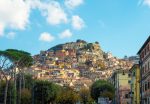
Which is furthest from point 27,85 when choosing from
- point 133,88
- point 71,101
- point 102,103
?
point 102,103

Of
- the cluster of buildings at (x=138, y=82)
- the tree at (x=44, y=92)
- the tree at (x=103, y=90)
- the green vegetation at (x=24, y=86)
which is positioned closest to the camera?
the cluster of buildings at (x=138, y=82)

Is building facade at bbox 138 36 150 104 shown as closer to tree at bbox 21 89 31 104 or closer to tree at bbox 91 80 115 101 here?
tree at bbox 21 89 31 104

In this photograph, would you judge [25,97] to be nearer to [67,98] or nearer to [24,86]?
[24,86]

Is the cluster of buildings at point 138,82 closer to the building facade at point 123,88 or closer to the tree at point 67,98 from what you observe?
the building facade at point 123,88

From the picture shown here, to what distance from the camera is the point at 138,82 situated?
84.2 meters

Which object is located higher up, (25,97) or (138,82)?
(138,82)

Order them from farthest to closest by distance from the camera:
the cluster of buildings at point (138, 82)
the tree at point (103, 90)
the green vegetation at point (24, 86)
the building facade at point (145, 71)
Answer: the tree at point (103, 90), the green vegetation at point (24, 86), the cluster of buildings at point (138, 82), the building facade at point (145, 71)

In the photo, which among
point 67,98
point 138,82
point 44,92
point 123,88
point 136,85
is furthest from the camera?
point 67,98

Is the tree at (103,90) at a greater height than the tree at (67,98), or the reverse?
the tree at (103,90)

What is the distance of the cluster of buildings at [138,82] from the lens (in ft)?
→ 223

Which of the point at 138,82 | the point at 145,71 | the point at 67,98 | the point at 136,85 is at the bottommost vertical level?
the point at 67,98

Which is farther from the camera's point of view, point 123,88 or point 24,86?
point 24,86

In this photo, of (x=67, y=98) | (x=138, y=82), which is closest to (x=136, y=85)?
(x=138, y=82)

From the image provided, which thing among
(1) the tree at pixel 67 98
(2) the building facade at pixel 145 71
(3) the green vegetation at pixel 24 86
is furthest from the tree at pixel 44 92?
(2) the building facade at pixel 145 71
